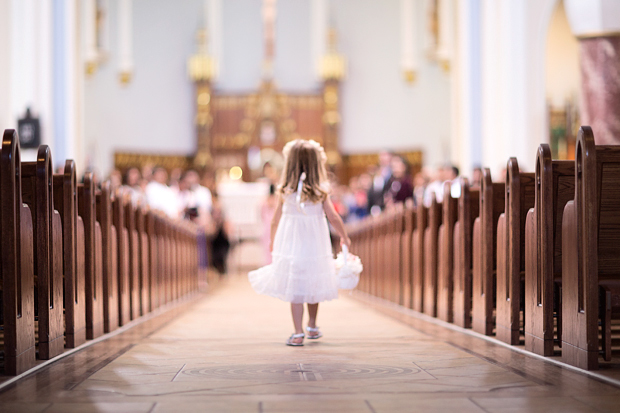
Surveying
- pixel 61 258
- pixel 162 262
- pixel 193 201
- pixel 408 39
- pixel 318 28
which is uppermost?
pixel 318 28

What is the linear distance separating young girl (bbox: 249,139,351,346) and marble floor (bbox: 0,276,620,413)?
12.7 inches

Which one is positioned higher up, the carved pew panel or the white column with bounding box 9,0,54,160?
the white column with bounding box 9,0,54,160

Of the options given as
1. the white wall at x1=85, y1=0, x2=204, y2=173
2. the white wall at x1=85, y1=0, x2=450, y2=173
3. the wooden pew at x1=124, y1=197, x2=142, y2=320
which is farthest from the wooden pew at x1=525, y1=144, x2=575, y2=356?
the white wall at x1=85, y1=0, x2=204, y2=173

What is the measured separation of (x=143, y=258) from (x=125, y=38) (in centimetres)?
1395

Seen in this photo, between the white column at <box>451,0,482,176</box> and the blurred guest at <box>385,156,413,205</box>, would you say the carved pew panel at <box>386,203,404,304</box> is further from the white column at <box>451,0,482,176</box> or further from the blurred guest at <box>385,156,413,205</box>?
the white column at <box>451,0,482,176</box>

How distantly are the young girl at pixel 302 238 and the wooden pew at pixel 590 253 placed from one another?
152 centimetres

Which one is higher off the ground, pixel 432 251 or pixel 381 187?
pixel 381 187

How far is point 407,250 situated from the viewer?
7.76m

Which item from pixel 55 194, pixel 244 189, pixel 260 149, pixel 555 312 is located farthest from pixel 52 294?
pixel 260 149

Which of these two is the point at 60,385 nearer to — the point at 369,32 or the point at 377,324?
the point at 377,324

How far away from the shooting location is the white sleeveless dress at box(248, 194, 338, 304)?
16.0 ft

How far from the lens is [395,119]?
20.4m

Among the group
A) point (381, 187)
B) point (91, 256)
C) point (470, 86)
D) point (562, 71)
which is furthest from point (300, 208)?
point (562, 71)

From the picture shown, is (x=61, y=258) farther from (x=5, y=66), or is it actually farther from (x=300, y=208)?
(x=5, y=66)
